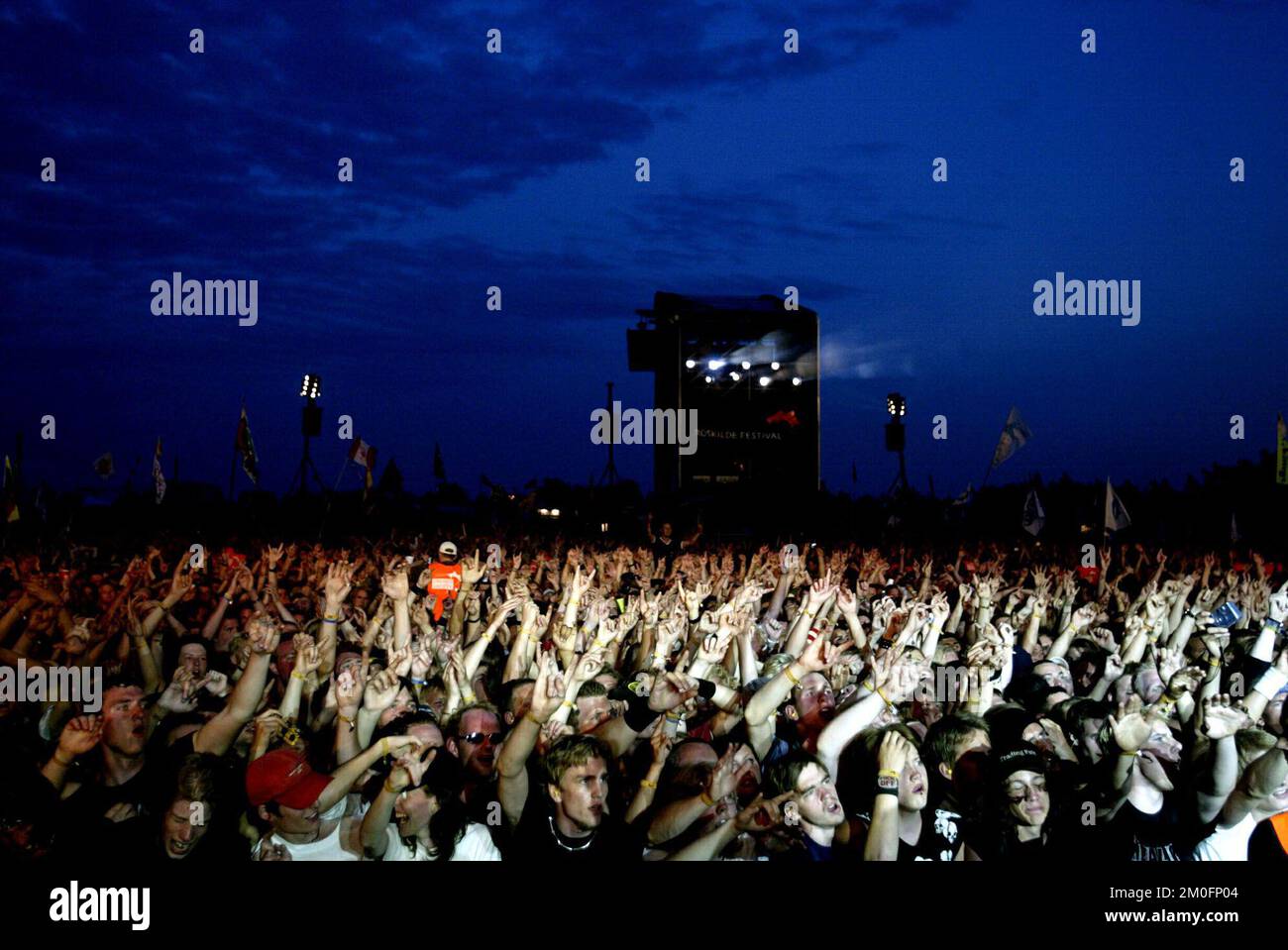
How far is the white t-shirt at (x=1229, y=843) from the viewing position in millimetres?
4203

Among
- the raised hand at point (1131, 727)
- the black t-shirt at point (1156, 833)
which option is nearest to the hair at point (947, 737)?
the raised hand at point (1131, 727)

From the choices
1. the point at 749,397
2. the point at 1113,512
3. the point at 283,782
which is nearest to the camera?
the point at 283,782

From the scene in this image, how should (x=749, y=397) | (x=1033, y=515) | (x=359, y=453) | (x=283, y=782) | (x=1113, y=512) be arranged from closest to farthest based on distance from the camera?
1. (x=283, y=782)
2. (x=1113, y=512)
3. (x=1033, y=515)
4. (x=359, y=453)
5. (x=749, y=397)

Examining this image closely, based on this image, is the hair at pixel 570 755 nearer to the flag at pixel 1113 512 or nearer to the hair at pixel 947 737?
the hair at pixel 947 737

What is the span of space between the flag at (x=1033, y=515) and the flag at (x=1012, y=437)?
44.1 inches

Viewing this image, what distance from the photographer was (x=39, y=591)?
6707 mm

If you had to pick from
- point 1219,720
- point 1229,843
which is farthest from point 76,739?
point 1229,843

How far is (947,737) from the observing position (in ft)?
14.6

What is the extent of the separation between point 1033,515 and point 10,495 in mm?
16356

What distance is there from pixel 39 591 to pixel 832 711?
5.38 meters

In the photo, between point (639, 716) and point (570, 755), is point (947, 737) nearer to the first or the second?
point (639, 716)

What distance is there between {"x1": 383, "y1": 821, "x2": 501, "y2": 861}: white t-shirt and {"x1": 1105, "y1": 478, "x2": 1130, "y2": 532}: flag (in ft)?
38.1

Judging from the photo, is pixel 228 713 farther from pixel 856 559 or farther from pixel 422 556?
pixel 856 559
